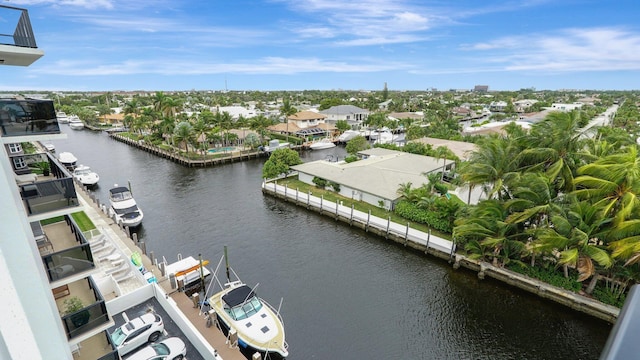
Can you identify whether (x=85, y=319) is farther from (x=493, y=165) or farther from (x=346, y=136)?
(x=346, y=136)

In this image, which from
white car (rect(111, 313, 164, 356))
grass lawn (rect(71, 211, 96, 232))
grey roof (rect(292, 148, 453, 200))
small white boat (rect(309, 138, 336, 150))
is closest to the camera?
white car (rect(111, 313, 164, 356))

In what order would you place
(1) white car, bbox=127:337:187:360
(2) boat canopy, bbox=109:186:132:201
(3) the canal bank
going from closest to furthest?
(1) white car, bbox=127:337:187:360 → (3) the canal bank → (2) boat canopy, bbox=109:186:132:201

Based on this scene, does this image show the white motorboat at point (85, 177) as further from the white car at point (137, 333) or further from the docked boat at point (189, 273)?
the white car at point (137, 333)

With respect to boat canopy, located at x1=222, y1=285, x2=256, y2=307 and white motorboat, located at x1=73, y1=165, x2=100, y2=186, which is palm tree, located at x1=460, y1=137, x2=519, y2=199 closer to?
boat canopy, located at x1=222, y1=285, x2=256, y2=307

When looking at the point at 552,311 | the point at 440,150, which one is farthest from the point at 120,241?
the point at 440,150

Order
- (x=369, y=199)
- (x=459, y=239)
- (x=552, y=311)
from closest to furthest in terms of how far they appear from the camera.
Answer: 1. (x=552, y=311)
2. (x=459, y=239)
3. (x=369, y=199)

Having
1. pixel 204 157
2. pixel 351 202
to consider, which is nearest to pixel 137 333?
pixel 351 202

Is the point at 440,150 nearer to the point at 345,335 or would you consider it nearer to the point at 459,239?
the point at 459,239

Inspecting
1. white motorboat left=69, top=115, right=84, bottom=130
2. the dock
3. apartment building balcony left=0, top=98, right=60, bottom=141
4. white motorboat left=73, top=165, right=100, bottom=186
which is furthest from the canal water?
white motorboat left=69, top=115, right=84, bottom=130
